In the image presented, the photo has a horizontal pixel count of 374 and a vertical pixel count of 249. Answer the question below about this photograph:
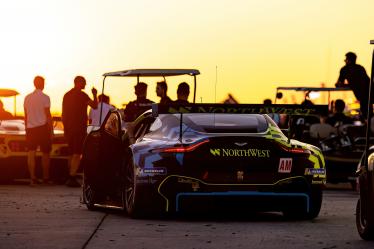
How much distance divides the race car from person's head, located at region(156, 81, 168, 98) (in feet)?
13.1

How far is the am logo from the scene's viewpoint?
13.3 meters

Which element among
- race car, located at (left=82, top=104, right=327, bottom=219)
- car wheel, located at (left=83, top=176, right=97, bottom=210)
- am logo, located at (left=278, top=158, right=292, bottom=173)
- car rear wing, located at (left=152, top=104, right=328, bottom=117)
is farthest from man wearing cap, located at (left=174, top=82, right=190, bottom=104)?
am logo, located at (left=278, top=158, right=292, bottom=173)

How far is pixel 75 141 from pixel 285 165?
29.5 ft

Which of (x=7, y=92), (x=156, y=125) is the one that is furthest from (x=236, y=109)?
(x=7, y=92)

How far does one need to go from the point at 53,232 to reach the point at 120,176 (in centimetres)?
280

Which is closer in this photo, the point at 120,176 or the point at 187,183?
the point at 187,183

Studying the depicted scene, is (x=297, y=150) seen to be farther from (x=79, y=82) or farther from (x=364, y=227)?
(x=79, y=82)

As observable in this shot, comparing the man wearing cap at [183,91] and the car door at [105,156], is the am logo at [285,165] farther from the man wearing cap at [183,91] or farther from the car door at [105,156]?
the man wearing cap at [183,91]

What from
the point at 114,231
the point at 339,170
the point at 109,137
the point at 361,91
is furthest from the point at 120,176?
the point at 339,170

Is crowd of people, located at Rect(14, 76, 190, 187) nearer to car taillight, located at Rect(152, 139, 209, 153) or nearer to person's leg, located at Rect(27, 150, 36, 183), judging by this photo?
person's leg, located at Rect(27, 150, 36, 183)

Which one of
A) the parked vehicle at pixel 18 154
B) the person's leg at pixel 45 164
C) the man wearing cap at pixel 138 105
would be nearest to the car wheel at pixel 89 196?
the man wearing cap at pixel 138 105

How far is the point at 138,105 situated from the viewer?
16219 millimetres

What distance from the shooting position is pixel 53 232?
11578 mm

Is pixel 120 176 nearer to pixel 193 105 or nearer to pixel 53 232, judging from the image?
pixel 193 105
